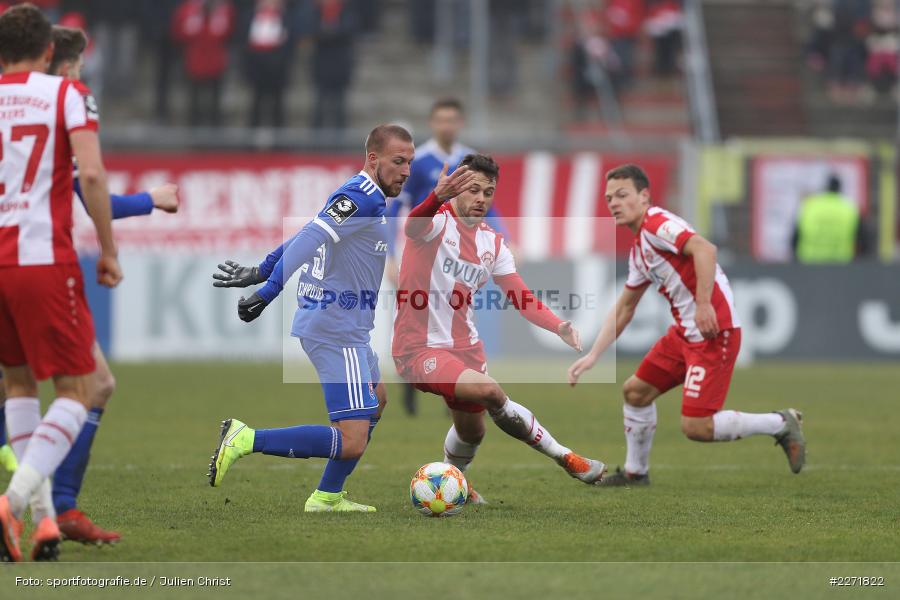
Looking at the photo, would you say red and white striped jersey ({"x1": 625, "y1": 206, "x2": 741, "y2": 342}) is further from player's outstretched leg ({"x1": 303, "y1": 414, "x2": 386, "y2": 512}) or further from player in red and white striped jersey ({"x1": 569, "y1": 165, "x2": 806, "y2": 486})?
player's outstretched leg ({"x1": 303, "y1": 414, "x2": 386, "y2": 512})

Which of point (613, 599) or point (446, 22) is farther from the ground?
point (446, 22)

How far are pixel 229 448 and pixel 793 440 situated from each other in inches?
139

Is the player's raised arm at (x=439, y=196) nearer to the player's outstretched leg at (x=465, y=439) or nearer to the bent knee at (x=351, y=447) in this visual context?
the player's outstretched leg at (x=465, y=439)

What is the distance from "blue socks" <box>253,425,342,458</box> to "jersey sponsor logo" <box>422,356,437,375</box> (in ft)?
2.26

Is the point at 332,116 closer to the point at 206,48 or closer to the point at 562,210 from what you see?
the point at 206,48

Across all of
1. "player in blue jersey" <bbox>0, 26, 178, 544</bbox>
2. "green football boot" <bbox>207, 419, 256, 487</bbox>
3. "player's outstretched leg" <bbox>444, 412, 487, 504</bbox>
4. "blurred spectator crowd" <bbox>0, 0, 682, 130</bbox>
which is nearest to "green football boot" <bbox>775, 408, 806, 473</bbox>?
"player's outstretched leg" <bbox>444, 412, 487, 504</bbox>

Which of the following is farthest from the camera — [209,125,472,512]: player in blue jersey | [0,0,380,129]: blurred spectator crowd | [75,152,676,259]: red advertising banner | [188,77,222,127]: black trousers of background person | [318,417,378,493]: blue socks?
[188,77,222,127]: black trousers of background person

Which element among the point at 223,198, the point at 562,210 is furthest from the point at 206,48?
the point at 562,210

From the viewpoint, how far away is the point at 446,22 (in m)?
21.8

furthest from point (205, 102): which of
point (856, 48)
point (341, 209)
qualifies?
point (341, 209)

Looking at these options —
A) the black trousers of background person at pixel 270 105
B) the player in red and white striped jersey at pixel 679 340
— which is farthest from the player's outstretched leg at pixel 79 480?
the black trousers of background person at pixel 270 105

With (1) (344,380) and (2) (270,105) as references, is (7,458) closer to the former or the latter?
(1) (344,380)

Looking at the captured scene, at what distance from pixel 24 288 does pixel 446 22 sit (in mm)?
16610

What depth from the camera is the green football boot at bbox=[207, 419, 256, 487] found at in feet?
23.4
